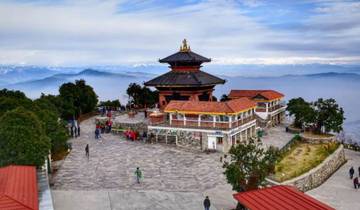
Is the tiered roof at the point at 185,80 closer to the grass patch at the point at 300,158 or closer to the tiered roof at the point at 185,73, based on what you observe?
the tiered roof at the point at 185,73

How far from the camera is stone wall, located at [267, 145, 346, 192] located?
32.2m

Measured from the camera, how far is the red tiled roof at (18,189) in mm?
16578

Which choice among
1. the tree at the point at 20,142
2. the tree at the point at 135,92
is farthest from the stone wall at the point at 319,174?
the tree at the point at 135,92

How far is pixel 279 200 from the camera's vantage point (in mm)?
17953

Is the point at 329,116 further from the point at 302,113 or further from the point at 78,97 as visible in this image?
the point at 78,97

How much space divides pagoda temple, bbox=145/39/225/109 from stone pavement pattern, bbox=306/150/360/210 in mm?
18278

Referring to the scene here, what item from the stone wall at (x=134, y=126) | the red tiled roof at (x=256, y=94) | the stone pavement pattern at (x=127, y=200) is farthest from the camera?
the red tiled roof at (x=256, y=94)

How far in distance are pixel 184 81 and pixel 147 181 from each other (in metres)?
23.8

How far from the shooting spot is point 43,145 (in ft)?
89.0

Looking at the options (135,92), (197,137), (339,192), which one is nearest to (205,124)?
(197,137)

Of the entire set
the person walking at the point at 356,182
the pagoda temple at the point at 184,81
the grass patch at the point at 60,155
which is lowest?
the person walking at the point at 356,182

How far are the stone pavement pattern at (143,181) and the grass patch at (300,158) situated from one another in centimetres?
474

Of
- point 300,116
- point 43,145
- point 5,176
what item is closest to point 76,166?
point 43,145

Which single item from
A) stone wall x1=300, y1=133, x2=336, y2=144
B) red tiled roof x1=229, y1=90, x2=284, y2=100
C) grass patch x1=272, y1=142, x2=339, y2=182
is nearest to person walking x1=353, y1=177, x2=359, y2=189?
grass patch x1=272, y1=142, x2=339, y2=182
